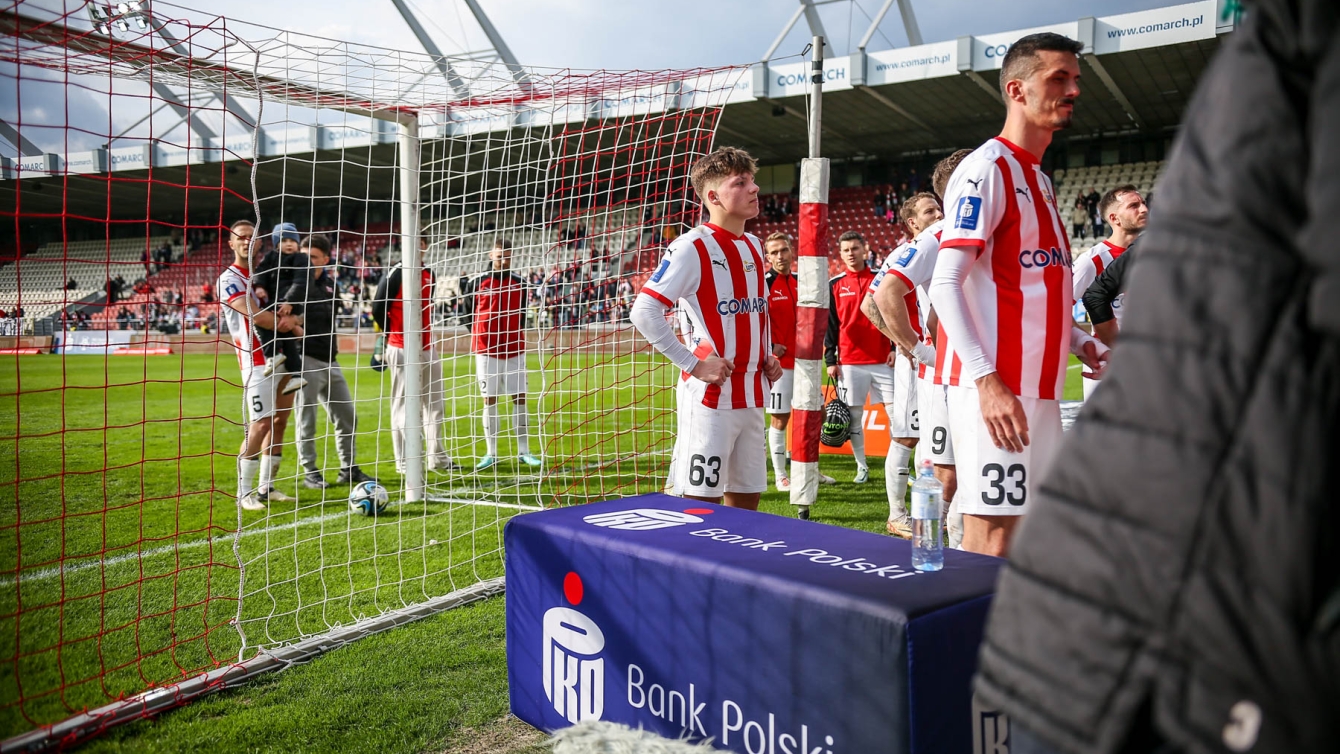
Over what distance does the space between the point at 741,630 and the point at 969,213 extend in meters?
1.37

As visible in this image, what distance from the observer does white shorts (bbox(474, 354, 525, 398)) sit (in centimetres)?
750

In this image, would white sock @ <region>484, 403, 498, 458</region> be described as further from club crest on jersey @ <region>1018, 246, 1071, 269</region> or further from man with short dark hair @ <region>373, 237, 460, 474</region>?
club crest on jersey @ <region>1018, 246, 1071, 269</region>

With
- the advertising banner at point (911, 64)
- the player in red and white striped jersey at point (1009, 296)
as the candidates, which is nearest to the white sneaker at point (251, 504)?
the player in red and white striped jersey at point (1009, 296)

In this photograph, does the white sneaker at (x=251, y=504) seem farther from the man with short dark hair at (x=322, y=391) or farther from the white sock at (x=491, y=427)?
the white sock at (x=491, y=427)

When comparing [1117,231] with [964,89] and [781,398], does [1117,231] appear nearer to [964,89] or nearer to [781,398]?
[781,398]

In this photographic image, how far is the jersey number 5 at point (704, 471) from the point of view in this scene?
373 cm

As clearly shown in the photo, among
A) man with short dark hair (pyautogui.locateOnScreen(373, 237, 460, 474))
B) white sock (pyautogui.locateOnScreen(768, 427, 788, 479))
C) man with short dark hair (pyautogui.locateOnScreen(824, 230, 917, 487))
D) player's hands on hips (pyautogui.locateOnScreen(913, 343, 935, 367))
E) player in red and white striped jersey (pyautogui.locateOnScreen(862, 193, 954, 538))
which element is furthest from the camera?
man with short dark hair (pyautogui.locateOnScreen(373, 237, 460, 474))

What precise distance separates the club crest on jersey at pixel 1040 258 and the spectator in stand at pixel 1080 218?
24.7m

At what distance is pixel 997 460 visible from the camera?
97.5 inches

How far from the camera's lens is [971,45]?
761 inches

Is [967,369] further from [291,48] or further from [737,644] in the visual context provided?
[291,48]

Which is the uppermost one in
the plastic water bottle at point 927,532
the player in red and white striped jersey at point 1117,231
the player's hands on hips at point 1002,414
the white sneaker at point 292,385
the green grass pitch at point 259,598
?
the player in red and white striped jersey at point 1117,231

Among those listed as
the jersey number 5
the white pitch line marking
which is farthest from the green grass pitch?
the jersey number 5

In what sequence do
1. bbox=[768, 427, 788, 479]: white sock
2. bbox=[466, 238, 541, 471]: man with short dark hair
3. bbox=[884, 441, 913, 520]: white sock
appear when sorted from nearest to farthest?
bbox=[884, 441, 913, 520]: white sock < bbox=[768, 427, 788, 479]: white sock < bbox=[466, 238, 541, 471]: man with short dark hair
